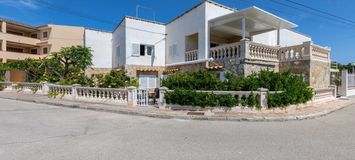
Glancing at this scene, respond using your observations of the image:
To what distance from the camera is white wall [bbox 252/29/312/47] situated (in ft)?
67.5

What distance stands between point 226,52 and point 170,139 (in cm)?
985

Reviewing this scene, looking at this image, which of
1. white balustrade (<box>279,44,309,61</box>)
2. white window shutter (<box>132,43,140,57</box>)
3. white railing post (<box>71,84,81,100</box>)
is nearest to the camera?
white railing post (<box>71,84,81,100</box>)

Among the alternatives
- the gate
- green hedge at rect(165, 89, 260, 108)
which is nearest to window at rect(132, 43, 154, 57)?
the gate

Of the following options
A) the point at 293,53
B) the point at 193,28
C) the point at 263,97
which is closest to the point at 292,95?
the point at 263,97

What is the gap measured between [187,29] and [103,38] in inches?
382

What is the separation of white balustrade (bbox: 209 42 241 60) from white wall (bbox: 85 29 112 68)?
38.5 ft

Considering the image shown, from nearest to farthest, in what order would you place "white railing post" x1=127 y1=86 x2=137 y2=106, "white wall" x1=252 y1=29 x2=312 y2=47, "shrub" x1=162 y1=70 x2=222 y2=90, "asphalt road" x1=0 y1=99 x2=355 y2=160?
1. "asphalt road" x1=0 y1=99 x2=355 y2=160
2. "shrub" x1=162 y1=70 x2=222 y2=90
3. "white railing post" x1=127 y1=86 x2=137 y2=106
4. "white wall" x1=252 y1=29 x2=312 y2=47

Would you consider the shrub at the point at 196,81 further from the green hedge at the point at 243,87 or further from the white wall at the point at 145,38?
the white wall at the point at 145,38

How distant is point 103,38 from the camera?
2330 cm

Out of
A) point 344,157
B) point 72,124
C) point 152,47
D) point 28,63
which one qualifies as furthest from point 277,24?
point 28,63

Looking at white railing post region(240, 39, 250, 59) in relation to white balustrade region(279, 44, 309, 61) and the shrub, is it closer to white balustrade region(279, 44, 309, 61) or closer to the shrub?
the shrub

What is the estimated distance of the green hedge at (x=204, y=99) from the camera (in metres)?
9.78

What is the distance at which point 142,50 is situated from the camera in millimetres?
19922

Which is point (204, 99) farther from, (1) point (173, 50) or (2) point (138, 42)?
(2) point (138, 42)
